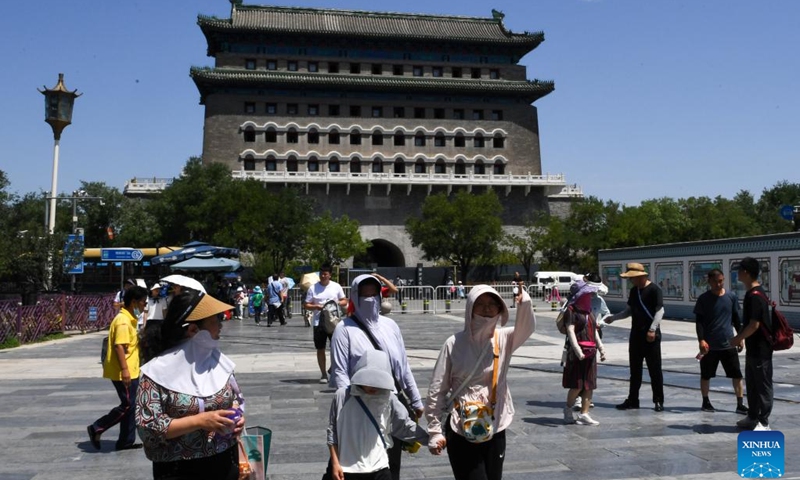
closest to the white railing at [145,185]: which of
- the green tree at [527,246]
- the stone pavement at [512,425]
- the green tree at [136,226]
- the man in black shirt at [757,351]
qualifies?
the green tree at [136,226]

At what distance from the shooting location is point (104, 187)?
202 ft

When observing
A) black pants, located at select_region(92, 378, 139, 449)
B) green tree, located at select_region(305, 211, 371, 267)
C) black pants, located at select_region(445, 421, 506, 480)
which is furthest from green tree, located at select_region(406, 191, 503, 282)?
black pants, located at select_region(445, 421, 506, 480)

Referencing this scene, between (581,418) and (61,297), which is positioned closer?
(581,418)

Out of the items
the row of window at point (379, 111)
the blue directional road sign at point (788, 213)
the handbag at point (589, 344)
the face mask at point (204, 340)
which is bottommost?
the handbag at point (589, 344)

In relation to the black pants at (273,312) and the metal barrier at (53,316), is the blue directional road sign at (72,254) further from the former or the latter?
the black pants at (273,312)

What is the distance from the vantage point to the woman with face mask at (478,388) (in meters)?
4.53

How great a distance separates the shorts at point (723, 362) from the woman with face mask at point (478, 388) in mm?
5386


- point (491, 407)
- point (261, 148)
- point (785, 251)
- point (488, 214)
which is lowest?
point (491, 407)

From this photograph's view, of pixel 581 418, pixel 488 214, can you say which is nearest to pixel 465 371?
pixel 581 418

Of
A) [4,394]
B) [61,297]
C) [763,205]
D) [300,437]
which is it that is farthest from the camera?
[763,205]

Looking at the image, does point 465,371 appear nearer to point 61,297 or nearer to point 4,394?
point 4,394

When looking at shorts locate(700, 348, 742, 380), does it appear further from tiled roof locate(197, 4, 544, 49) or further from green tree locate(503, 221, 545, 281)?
tiled roof locate(197, 4, 544, 49)

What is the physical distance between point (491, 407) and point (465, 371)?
26 centimetres

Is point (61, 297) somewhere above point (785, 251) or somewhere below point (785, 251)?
below
